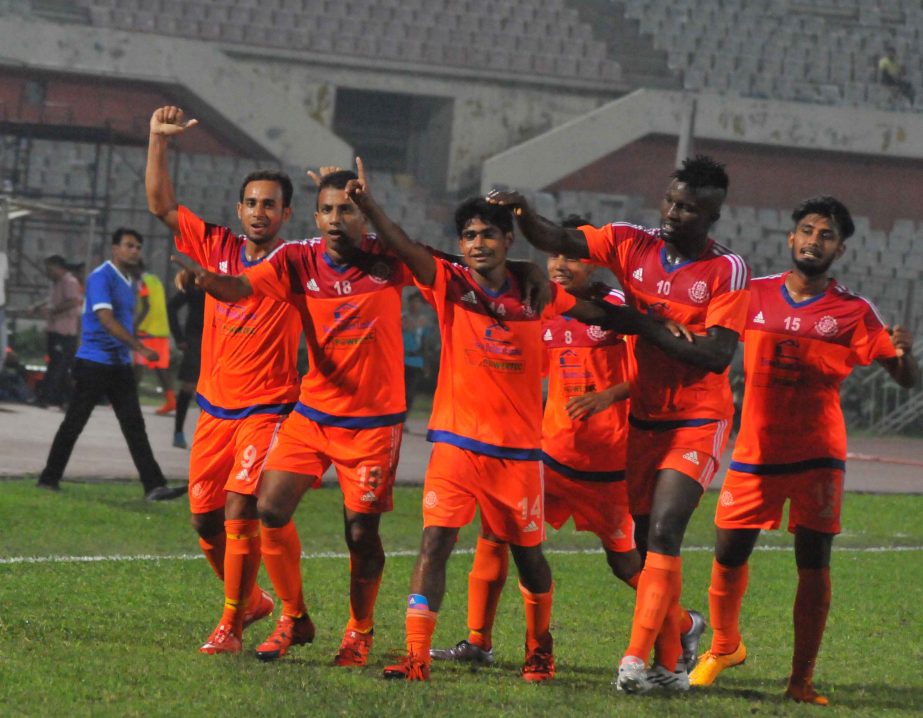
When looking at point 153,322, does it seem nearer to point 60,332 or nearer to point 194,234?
point 60,332

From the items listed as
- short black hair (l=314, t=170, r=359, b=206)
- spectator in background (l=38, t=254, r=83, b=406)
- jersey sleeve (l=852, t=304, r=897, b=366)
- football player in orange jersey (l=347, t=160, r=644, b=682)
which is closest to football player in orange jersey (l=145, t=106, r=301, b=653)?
short black hair (l=314, t=170, r=359, b=206)

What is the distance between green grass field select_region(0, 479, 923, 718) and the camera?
5.59 metres

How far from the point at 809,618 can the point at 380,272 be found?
7.81ft

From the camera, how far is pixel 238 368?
677 centimetres

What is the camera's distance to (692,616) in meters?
7.00

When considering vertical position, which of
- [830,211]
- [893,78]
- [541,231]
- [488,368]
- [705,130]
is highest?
[893,78]

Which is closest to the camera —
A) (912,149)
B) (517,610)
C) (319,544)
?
(517,610)

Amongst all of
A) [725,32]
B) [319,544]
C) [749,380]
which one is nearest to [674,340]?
[749,380]

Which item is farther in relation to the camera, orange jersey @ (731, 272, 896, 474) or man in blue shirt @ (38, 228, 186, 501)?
man in blue shirt @ (38, 228, 186, 501)

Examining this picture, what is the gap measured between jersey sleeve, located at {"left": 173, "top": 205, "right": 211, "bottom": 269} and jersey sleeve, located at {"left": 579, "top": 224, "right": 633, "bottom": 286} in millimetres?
1807

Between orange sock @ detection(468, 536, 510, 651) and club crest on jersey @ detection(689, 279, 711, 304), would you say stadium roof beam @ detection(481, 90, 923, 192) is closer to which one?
orange sock @ detection(468, 536, 510, 651)

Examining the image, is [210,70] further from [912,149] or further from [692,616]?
[692,616]

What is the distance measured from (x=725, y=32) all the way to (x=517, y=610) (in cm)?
3125

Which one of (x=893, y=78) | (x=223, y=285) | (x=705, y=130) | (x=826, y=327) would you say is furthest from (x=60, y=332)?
(x=893, y=78)
